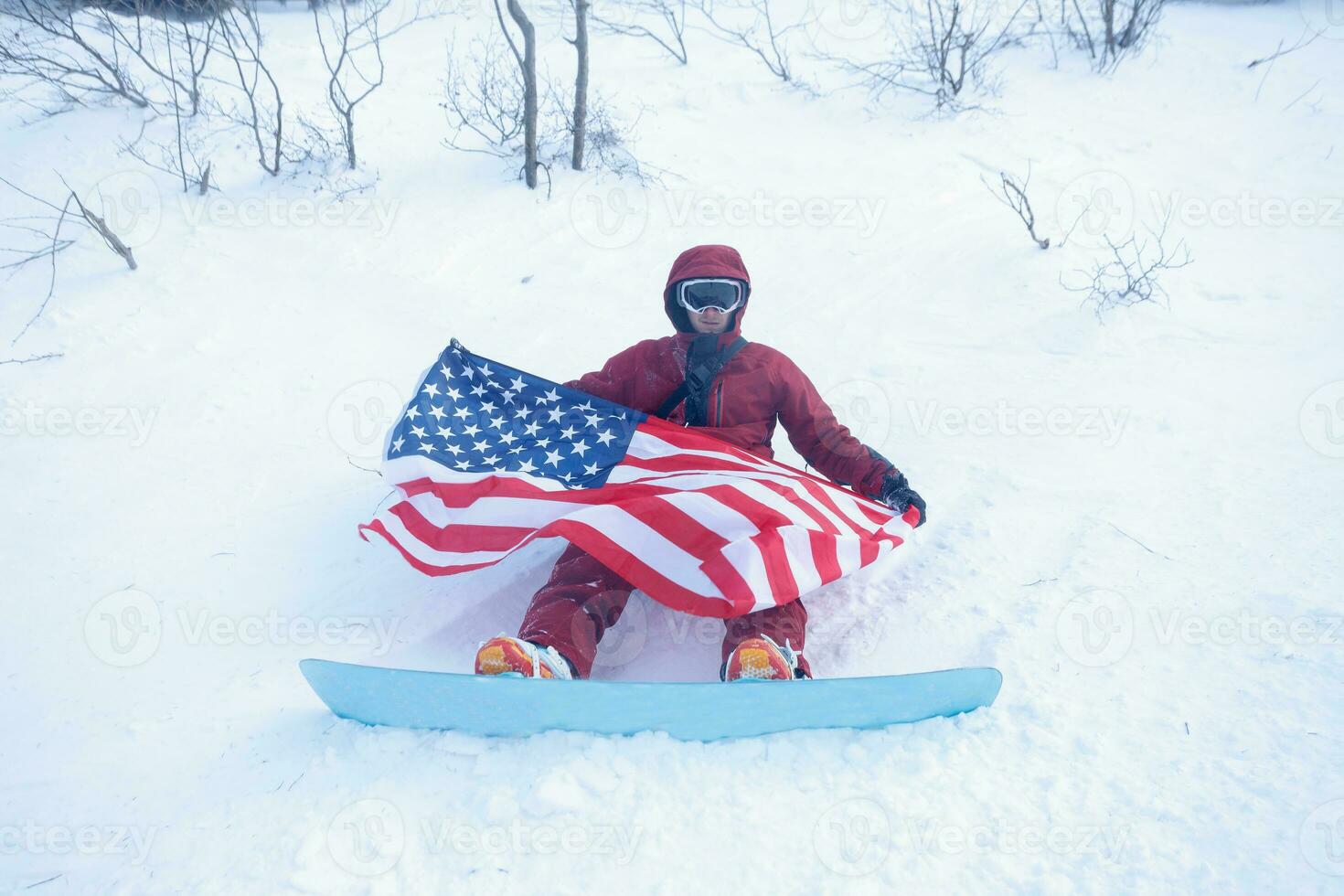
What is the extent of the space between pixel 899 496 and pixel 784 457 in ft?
2.81

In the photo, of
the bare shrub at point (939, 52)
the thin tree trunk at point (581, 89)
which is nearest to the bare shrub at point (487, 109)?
the thin tree trunk at point (581, 89)

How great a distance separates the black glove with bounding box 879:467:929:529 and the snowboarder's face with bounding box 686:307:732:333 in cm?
79

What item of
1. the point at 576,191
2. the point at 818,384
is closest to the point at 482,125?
the point at 576,191

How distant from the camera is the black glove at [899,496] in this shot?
2.56m

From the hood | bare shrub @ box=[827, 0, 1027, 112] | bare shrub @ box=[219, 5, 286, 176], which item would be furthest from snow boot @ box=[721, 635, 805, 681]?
bare shrub @ box=[827, 0, 1027, 112]

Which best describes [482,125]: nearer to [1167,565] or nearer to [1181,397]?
[1181,397]

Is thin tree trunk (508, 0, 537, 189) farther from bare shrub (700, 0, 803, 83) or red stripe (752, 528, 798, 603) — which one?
red stripe (752, 528, 798, 603)

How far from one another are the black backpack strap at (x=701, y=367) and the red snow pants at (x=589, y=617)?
2.33 ft

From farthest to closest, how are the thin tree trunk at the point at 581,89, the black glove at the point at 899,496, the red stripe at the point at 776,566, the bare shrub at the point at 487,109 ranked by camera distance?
1. the bare shrub at the point at 487,109
2. the thin tree trunk at the point at 581,89
3. the black glove at the point at 899,496
4. the red stripe at the point at 776,566

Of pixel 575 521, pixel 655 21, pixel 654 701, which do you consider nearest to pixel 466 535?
pixel 575 521

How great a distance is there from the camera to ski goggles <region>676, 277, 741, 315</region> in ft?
8.88

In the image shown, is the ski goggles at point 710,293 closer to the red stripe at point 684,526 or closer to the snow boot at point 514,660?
the red stripe at point 684,526

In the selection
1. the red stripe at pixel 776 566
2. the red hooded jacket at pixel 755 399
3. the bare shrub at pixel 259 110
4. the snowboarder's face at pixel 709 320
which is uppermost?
the bare shrub at pixel 259 110

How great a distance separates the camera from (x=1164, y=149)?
5906mm
